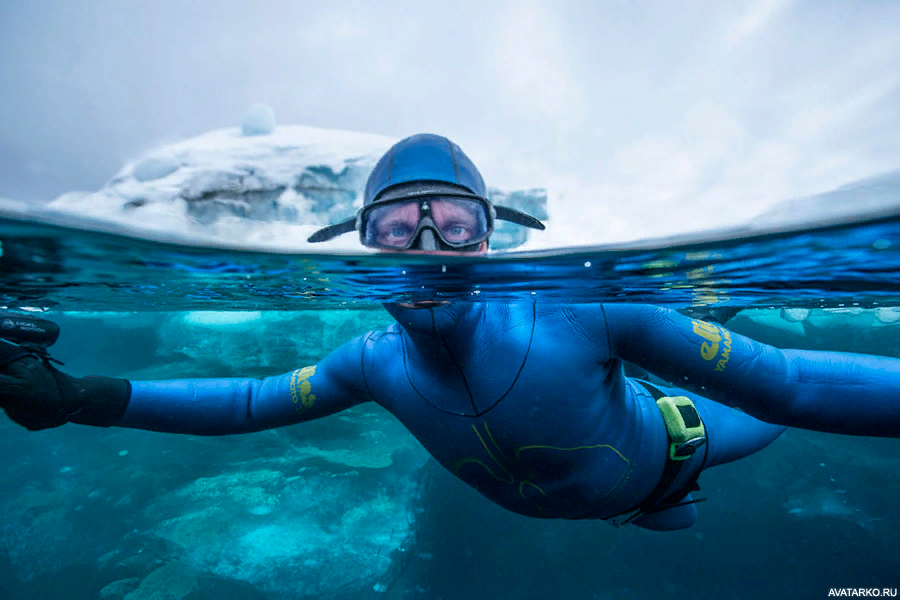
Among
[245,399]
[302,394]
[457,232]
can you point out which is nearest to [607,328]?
[457,232]

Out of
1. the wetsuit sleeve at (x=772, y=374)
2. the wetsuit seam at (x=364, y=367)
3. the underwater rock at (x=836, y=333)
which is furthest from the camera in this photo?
the underwater rock at (x=836, y=333)

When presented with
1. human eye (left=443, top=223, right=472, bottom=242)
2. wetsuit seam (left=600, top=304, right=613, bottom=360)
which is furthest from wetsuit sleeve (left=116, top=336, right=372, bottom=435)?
wetsuit seam (left=600, top=304, right=613, bottom=360)

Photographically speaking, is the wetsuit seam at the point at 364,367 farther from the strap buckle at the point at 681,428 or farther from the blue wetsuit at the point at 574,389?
the strap buckle at the point at 681,428

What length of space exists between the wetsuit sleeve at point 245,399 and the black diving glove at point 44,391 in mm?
147

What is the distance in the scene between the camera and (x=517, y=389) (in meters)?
2.32

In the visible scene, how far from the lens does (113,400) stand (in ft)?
10.7

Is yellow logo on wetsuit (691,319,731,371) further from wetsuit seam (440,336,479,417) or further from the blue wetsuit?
wetsuit seam (440,336,479,417)

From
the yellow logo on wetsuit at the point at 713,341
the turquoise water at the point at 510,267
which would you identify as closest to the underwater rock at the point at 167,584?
the turquoise water at the point at 510,267

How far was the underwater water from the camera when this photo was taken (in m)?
2.87

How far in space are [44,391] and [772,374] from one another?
521cm

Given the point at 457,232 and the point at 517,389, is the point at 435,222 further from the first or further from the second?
the point at 517,389

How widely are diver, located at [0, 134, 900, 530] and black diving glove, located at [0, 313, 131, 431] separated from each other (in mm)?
10

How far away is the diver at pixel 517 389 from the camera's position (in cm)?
212

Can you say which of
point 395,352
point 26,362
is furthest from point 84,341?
point 395,352
